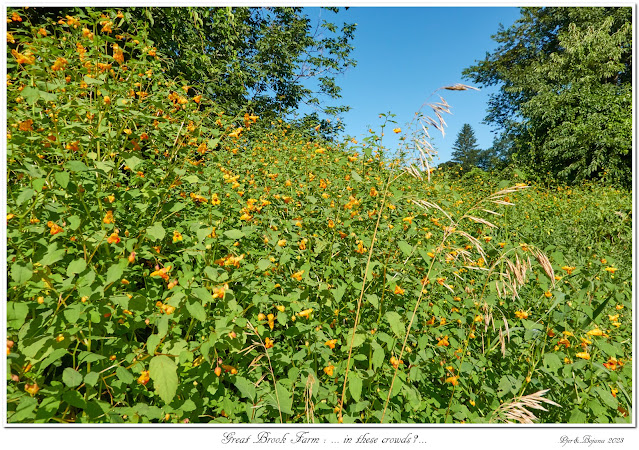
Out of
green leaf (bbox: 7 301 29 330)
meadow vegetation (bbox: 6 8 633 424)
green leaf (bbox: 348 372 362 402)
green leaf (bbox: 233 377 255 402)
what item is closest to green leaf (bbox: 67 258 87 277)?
meadow vegetation (bbox: 6 8 633 424)

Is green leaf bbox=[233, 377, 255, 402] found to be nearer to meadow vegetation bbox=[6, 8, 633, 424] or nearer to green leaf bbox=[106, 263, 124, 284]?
meadow vegetation bbox=[6, 8, 633, 424]

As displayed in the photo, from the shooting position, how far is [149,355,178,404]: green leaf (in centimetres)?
85

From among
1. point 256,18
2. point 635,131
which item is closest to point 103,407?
point 635,131

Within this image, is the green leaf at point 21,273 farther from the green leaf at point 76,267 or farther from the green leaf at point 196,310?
the green leaf at point 196,310

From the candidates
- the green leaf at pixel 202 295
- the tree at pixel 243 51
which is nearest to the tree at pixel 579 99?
the tree at pixel 243 51

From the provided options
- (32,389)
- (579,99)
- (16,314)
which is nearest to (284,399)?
(32,389)

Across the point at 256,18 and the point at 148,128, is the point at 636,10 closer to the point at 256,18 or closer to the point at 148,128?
the point at 148,128

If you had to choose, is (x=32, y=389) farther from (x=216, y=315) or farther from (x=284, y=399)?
(x=284, y=399)

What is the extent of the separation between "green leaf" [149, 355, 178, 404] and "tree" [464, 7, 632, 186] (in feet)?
36.4

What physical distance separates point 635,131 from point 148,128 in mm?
2732

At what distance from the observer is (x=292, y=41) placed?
7.71 metres

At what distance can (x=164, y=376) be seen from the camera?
0.88 metres

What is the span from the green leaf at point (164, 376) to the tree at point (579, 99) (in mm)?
11096

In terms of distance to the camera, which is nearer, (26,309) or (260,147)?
(26,309)
